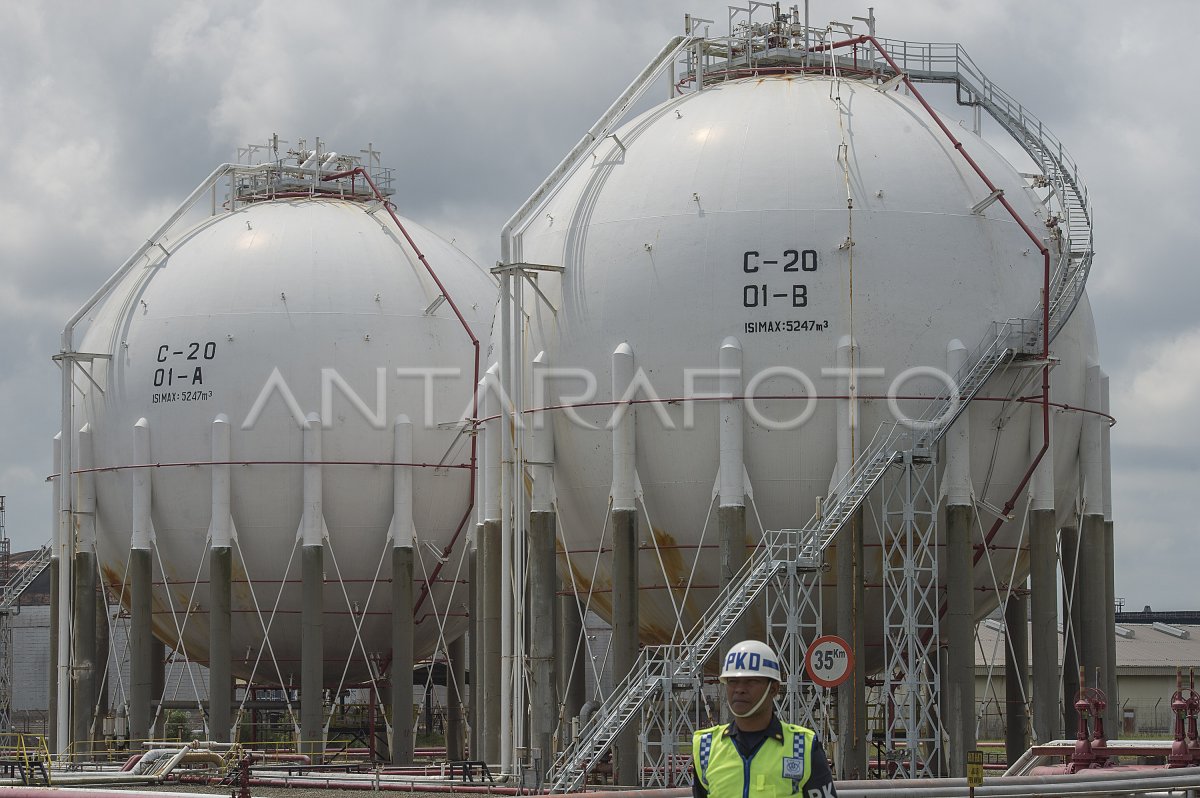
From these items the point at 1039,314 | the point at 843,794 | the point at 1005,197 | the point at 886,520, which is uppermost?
the point at 1005,197

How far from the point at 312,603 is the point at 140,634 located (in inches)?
148

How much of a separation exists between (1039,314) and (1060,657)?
259 inches

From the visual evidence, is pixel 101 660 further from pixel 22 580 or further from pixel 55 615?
pixel 22 580

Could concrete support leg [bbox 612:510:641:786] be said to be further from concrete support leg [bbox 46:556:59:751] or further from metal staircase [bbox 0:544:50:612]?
metal staircase [bbox 0:544:50:612]

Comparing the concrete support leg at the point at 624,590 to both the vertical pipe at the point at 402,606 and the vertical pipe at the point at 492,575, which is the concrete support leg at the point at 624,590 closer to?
the vertical pipe at the point at 492,575

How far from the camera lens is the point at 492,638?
3522cm

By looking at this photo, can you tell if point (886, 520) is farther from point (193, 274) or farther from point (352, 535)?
point (193, 274)

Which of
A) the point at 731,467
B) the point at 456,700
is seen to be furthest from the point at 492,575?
the point at 456,700

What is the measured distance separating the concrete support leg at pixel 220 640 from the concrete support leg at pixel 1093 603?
16.5 m

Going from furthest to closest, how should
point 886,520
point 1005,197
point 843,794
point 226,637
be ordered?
point 226,637, point 1005,197, point 886,520, point 843,794

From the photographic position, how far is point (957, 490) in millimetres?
31984

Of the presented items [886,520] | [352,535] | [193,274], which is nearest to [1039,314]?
[886,520]

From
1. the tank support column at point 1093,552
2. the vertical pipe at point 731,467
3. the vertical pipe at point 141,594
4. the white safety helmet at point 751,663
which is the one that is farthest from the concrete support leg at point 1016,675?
the white safety helmet at point 751,663

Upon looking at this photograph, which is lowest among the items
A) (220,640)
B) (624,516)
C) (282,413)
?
(220,640)
